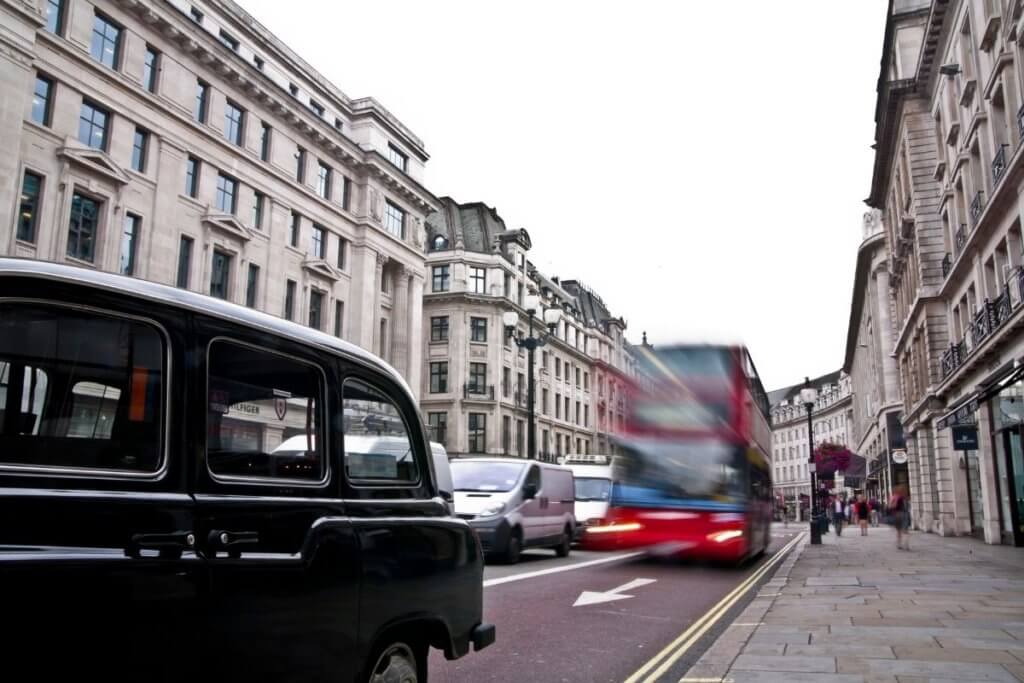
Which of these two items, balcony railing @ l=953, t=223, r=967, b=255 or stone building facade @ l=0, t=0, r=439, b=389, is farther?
stone building facade @ l=0, t=0, r=439, b=389

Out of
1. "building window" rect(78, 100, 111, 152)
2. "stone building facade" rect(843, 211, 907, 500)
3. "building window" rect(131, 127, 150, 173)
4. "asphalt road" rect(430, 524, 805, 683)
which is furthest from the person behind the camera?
"stone building facade" rect(843, 211, 907, 500)

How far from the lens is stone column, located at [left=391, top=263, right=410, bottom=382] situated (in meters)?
47.4

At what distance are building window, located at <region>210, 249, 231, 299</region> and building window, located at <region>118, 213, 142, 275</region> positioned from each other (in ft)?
12.4

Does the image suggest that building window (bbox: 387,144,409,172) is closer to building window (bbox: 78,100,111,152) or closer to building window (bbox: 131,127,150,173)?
building window (bbox: 131,127,150,173)

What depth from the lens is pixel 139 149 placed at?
1200 inches

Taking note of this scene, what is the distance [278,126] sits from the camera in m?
37.8

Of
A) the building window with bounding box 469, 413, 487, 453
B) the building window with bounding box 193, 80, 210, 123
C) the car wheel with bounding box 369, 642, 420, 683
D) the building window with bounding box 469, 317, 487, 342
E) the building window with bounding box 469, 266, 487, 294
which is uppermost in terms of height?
the building window with bounding box 193, 80, 210, 123

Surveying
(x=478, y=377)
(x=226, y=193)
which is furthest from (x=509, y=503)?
(x=478, y=377)

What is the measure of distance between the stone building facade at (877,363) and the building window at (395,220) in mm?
28173

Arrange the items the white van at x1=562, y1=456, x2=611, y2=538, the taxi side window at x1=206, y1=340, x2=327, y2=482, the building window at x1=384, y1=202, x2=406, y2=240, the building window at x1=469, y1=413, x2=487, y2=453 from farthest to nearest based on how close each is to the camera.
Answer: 1. the building window at x1=469, y1=413, x2=487, y2=453
2. the building window at x1=384, y1=202, x2=406, y2=240
3. the white van at x1=562, y1=456, x2=611, y2=538
4. the taxi side window at x1=206, y1=340, x2=327, y2=482

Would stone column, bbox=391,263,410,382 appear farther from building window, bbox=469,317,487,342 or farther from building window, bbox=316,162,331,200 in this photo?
building window, bbox=469,317,487,342

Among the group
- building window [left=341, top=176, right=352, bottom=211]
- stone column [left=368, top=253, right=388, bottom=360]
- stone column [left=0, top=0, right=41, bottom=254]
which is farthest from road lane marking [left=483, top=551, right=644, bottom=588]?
building window [left=341, top=176, right=352, bottom=211]

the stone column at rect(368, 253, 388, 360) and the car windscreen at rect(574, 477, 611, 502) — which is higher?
the stone column at rect(368, 253, 388, 360)

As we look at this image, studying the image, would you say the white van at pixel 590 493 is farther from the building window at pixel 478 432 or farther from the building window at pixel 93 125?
the building window at pixel 478 432
